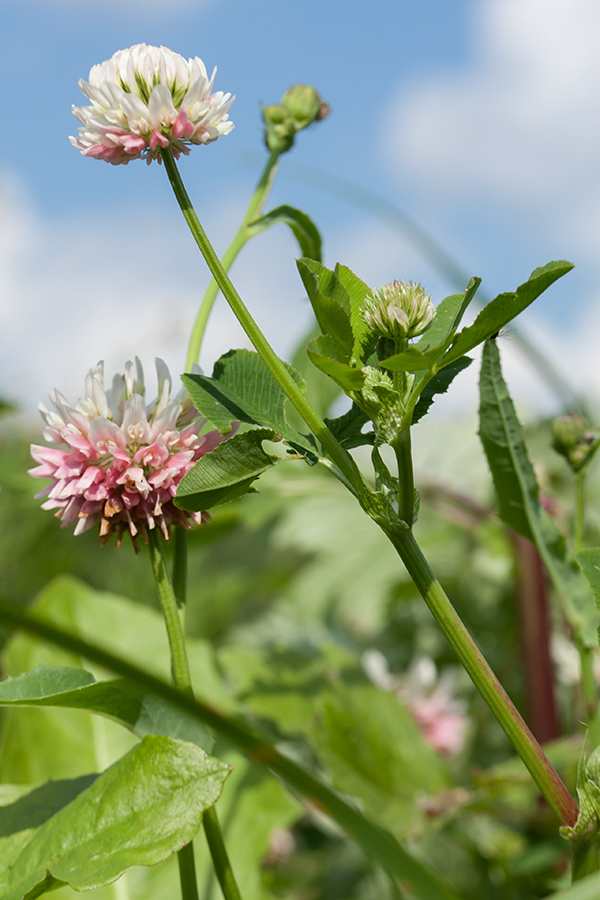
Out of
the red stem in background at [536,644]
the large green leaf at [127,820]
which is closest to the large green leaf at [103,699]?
the large green leaf at [127,820]

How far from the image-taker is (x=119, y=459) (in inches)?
10.7

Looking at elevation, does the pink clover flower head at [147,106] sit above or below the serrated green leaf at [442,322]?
above

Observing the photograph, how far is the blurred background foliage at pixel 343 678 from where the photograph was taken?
1.79 feet

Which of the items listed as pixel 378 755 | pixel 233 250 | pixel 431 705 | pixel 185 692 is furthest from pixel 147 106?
pixel 431 705

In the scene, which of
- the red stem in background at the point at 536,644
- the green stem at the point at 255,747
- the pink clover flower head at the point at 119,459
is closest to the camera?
the green stem at the point at 255,747

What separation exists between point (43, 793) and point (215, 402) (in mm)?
175

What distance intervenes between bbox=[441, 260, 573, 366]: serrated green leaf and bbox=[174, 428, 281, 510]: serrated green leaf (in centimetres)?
6

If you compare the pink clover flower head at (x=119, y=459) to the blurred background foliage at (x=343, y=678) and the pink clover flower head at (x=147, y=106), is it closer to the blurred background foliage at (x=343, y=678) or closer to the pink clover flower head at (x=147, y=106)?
the pink clover flower head at (x=147, y=106)

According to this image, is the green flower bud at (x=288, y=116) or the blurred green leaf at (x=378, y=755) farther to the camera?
the blurred green leaf at (x=378, y=755)

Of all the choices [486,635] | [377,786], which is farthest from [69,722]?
[486,635]

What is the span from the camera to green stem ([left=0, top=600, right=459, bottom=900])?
0.17 m

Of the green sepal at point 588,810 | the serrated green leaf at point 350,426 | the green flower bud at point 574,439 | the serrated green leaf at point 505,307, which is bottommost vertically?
the green sepal at point 588,810

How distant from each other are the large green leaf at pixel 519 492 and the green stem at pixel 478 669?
0.11 meters

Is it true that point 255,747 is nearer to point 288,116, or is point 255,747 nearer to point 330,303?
point 330,303
